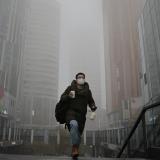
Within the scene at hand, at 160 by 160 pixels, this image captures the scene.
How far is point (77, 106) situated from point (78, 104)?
0.06 metres

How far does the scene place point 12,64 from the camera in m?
126

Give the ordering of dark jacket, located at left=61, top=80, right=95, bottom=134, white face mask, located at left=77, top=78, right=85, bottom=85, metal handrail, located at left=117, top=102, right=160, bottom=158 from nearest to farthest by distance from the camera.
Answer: metal handrail, located at left=117, top=102, right=160, bottom=158 < dark jacket, located at left=61, top=80, right=95, bottom=134 < white face mask, located at left=77, top=78, right=85, bottom=85

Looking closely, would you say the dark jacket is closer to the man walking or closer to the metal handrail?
the man walking

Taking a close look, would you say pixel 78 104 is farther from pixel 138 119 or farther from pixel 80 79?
pixel 138 119

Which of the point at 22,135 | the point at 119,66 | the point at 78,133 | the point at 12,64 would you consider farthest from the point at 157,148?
the point at 119,66

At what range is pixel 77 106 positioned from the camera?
6262mm

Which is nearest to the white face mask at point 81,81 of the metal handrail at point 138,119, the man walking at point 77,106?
the man walking at point 77,106

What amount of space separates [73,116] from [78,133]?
0.37 m

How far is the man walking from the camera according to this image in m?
6.03

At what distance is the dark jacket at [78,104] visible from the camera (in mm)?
6184

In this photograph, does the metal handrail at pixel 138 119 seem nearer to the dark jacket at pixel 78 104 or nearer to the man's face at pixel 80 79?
the dark jacket at pixel 78 104

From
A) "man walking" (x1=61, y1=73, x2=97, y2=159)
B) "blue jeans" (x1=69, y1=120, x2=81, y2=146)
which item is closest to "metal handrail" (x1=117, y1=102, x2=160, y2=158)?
"man walking" (x1=61, y1=73, x2=97, y2=159)

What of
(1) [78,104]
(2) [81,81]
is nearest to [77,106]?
(1) [78,104]

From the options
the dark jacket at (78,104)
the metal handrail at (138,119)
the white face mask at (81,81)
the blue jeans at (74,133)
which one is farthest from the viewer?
the white face mask at (81,81)
